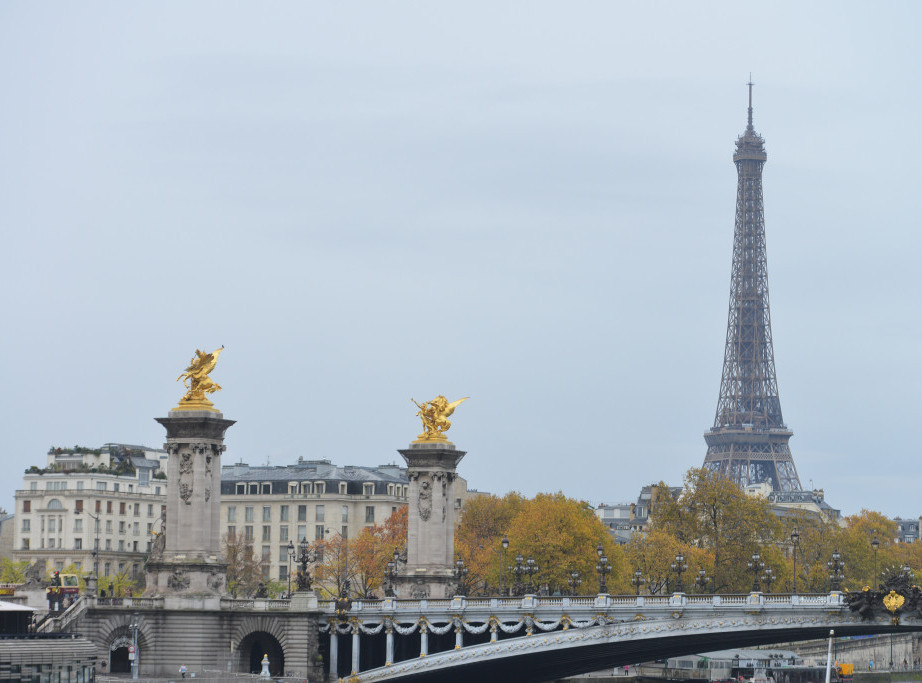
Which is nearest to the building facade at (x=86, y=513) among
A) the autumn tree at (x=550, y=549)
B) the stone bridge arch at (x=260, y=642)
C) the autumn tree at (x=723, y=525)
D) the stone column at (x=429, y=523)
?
the autumn tree at (x=550, y=549)

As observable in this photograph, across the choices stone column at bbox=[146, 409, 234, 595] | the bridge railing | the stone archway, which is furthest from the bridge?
the stone archway

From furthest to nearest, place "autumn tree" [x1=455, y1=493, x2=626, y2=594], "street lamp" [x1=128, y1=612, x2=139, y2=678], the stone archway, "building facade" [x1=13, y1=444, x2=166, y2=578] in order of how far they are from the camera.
→ "building facade" [x1=13, y1=444, x2=166, y2=578] < "autumn tree" [x1=455, y1=493, x2=626, y2=594] < the stone archway < "street lamp" [x1=128, y1=612, x2=139, y2=678]

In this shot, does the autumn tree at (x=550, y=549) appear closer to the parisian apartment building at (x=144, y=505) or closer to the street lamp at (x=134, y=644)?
the parisian apartment building at (x=144, y=505)

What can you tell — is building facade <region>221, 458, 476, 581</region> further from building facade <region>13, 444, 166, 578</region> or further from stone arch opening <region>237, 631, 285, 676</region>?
stone arch opening <region>237, 631, 285, 676</region>

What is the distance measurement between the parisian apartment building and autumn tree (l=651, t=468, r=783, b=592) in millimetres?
30900

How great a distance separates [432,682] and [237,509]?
223 feet

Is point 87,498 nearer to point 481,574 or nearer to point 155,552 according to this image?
point 481,574

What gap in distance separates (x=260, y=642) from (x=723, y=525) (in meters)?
53.4

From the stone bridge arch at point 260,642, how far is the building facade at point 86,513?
5855cm

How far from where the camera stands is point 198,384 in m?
99.7

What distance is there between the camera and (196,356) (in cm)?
10031

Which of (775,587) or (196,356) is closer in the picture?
(196,356)

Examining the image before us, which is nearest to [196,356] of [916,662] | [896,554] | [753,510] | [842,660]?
[753,510]

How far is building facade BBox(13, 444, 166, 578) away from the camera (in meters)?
160
